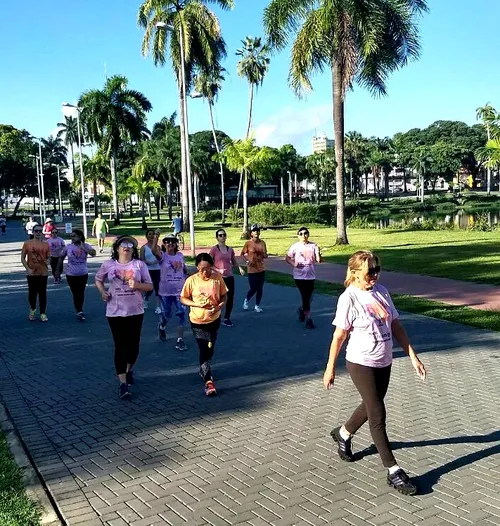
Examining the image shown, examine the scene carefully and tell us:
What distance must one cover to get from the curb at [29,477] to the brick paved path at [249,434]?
0.09 meters

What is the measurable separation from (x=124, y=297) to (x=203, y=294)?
2.63 ft

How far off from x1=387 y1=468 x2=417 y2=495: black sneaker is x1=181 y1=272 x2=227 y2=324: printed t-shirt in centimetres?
266

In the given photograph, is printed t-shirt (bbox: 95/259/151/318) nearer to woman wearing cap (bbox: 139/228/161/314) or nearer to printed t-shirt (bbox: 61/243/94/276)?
woman wearing cap (bbox: 139/228/161/314)

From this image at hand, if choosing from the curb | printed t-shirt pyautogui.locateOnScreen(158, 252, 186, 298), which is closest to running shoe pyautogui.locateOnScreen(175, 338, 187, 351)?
printed t-shirt pyautogui.locateOnScreen(158, 252, 186, 298)

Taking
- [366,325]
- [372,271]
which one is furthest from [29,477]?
[372,271]

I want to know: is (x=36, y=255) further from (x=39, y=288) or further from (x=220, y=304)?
(x=220, y=304)

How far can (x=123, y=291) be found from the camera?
20.6 feet

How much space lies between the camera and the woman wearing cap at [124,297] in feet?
20.6

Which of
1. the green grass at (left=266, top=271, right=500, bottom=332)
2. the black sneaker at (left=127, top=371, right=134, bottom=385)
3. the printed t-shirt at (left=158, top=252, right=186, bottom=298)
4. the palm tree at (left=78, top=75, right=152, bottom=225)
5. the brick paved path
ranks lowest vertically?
the green grass at (left=266, top=271, right=500, bottom=332)

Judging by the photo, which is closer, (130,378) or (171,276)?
(130,378)

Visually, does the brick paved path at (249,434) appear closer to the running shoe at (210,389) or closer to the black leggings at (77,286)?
the running shoe at (210,389)

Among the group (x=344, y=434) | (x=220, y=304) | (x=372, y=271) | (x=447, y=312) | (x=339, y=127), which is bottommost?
(x=447, y=312)

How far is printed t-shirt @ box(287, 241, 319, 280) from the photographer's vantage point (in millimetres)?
9844

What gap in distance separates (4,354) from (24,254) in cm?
237
